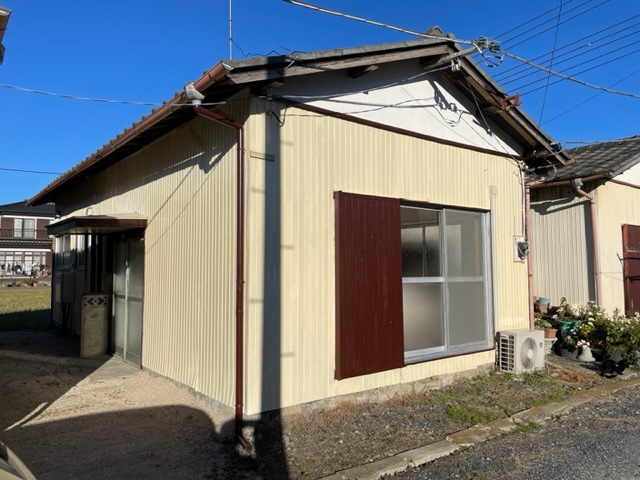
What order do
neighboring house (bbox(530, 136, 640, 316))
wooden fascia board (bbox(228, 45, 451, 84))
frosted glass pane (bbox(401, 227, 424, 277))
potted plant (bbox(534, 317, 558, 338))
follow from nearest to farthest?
wooden fascia board (bbox(228, 45, 451, 84)) < frosted glass pane (bbox(401, 227, 424, 277)) < potted plant (bbox(534, 317, 558, 338)) < neighboring house (bbox(530, 136, 640, 316))

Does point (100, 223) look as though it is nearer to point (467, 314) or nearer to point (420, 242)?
point (420, 242)

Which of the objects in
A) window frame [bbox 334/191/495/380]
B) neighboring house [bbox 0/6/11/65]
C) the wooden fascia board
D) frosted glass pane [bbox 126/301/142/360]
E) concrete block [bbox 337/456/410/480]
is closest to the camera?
neighboring house [bbox 0/6/11/65]

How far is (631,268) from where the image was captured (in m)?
9.96

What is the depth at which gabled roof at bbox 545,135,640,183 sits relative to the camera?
9137mm

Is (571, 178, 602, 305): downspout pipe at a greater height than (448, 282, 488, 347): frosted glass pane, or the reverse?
(571, 178, 602, 305): downspout pipe

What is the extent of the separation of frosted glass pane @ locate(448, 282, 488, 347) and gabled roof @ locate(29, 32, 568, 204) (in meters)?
2.53

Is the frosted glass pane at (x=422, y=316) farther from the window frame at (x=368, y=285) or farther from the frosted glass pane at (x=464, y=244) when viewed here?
the frosted glass pane at (x=464, y=244)

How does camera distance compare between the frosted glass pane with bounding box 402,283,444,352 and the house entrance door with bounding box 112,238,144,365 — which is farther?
the house entrance door with bounding box 112,238,144,365

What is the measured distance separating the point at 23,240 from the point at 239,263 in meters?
45.8

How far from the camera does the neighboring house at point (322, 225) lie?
479cm

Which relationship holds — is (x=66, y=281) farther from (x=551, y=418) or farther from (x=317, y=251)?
(x=551, y=418)

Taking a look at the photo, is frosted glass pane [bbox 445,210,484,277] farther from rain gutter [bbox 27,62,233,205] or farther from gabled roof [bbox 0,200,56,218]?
gabled roof [bbox 0,200,56,218]

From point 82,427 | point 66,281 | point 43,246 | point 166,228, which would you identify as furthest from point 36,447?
point 43,246

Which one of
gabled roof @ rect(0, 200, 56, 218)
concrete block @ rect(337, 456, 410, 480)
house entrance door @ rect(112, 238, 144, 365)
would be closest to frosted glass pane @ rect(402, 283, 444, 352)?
concrete block @ rect(337, 456, 410, 480)
